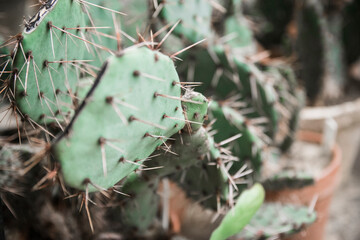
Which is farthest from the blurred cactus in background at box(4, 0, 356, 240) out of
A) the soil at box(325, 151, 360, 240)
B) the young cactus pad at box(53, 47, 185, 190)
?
the soil at box(325, 151, 360, 240)

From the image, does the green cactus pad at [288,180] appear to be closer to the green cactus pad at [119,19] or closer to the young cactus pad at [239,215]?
the young cactus pad at [239,215]

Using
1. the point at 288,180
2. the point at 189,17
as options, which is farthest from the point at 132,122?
the point at 288,180

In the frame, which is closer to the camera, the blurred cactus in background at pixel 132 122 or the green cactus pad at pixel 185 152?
the blurred cactus in background at pixel 132 122

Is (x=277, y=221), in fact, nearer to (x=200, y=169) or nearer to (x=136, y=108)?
(x=200, y=169)

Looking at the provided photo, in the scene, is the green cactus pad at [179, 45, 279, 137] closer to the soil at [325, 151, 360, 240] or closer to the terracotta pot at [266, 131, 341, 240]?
the terracotta pot at [266, 131, 341, 240]

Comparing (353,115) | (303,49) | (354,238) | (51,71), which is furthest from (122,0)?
(354,238)

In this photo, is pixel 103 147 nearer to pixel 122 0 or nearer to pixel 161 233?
pixel 161 233

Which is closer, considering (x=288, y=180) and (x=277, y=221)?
(x=277, y=221)

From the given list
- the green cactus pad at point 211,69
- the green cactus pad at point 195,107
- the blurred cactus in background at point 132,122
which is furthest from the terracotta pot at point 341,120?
the green cactus pad at point 195,107
